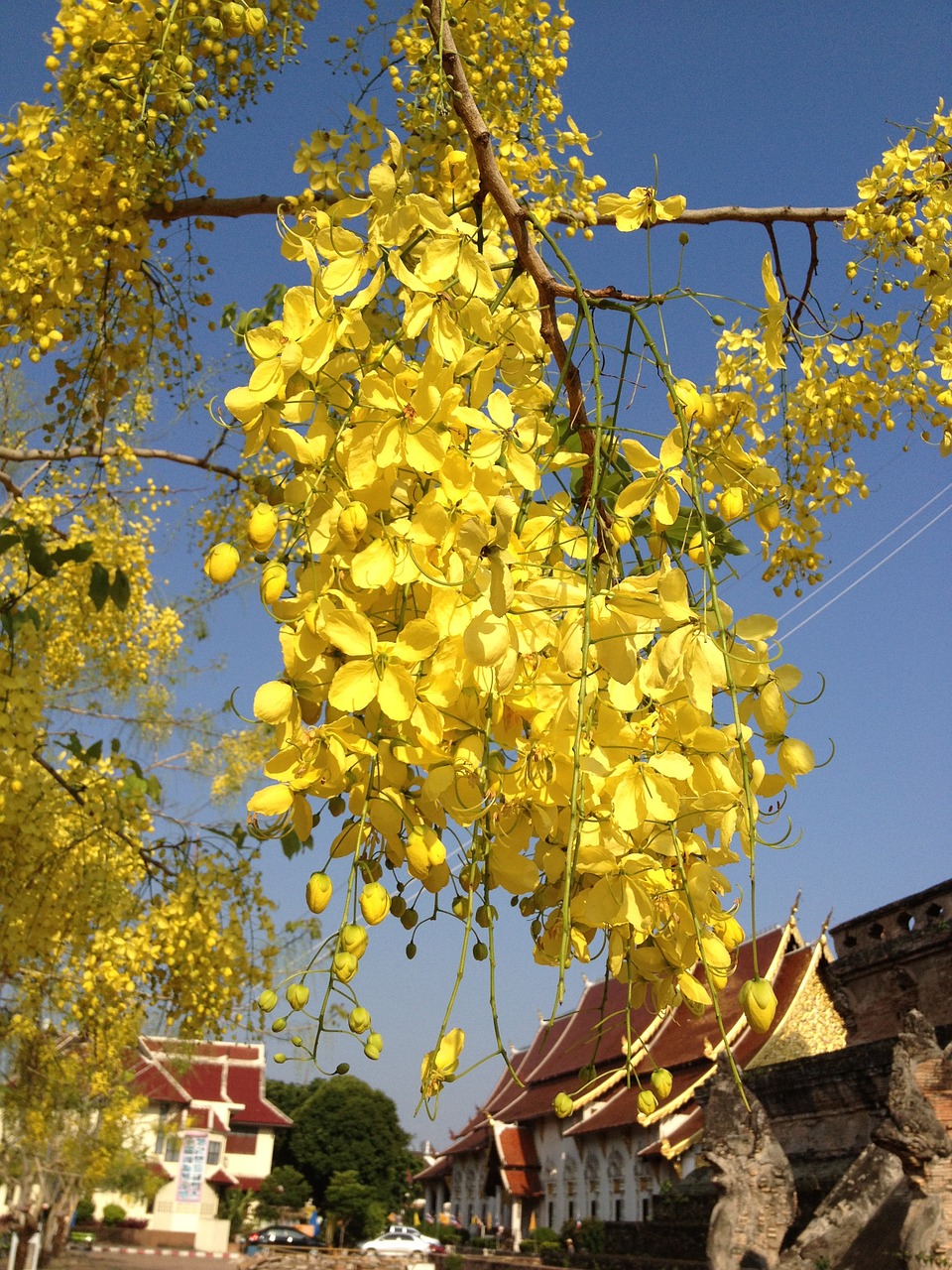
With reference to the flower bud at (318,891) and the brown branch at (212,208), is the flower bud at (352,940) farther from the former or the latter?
the brown branch at (212,208)

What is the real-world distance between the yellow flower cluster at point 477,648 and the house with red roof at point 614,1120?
21.8 feet

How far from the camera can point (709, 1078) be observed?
35.0 feet

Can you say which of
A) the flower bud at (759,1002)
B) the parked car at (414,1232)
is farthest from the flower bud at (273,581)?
the parked car at (414,1232)

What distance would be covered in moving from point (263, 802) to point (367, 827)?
108 mm

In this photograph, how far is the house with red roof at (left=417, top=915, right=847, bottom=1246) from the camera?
13648 millimetres

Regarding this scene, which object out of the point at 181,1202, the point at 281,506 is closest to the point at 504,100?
the point at 281,506

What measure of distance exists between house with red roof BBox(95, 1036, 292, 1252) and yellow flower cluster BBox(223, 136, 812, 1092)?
34.0m

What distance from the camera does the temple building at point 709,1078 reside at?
23.9ft

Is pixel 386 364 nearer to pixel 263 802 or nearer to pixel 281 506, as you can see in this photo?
pixel 281 506

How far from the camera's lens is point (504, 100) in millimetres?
3924

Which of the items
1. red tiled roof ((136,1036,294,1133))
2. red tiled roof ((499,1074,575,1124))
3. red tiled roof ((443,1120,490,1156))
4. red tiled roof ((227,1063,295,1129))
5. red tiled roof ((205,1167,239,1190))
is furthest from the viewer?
red tiled roof ((227,1063,295,1129))

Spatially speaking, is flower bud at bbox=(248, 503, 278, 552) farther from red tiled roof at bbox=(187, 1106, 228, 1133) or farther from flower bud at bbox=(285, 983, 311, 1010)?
red tiled roof at bbox=(187, 1106, 228, 1133)

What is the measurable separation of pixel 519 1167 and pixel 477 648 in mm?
25126

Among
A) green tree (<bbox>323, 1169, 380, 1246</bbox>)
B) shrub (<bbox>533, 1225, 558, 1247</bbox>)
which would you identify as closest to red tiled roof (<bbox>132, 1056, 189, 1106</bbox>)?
green tree (<bbox>323, 1169, 380, 1246</bbox>)
